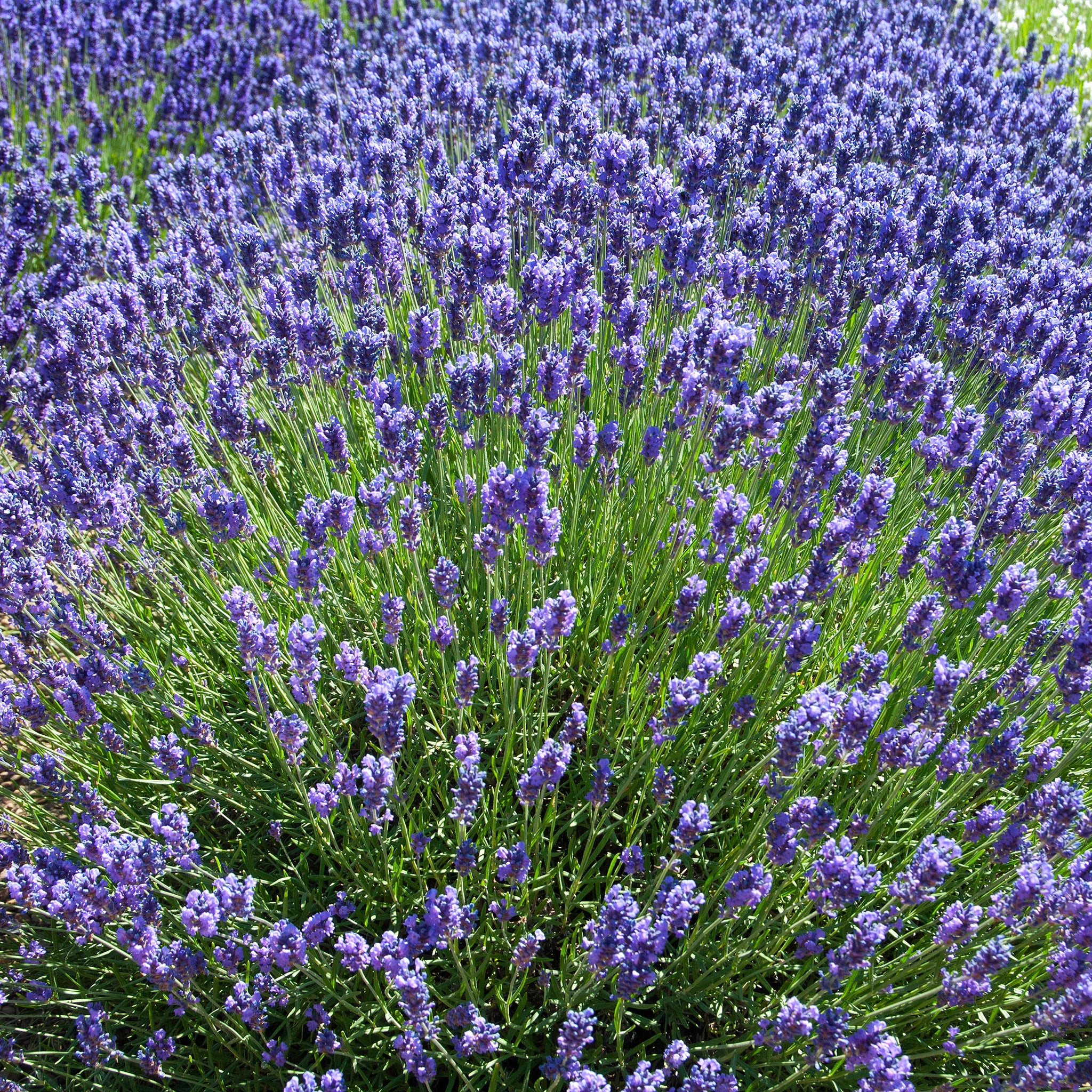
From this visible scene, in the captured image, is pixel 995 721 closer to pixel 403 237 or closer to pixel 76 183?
pixel 403 237

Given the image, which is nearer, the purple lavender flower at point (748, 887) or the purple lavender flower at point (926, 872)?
the purple lavender flower at point (926, 872)

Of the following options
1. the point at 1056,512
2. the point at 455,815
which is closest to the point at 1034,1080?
the point at 455,815

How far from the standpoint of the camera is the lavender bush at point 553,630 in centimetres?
206

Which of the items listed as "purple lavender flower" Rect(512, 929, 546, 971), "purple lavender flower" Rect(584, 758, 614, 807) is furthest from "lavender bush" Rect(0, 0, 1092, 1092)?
"purple lavender flower" Rect(584, 758, 614, 807)

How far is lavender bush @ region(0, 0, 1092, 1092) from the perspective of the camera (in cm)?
206

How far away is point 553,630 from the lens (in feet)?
7.01

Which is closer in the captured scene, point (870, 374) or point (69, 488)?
point (69, 488)

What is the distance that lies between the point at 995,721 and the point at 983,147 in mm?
4221

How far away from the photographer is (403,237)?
430 cm

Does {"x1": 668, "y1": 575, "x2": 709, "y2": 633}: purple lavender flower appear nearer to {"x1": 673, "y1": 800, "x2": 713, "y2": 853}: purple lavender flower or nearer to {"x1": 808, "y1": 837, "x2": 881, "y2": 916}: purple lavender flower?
{"x1": 673, "y1": 800, "x2": 713, "y2": 853}: purple lavender flower

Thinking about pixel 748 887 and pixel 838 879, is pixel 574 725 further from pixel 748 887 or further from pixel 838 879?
pixel 838 879

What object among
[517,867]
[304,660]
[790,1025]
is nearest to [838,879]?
[790,1025]

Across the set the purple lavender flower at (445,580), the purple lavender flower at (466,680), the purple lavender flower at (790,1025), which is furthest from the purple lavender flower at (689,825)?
the purple lavender flower at (445,580)

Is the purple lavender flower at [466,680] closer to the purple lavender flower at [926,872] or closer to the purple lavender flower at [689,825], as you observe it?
the purple lavender flower at [689,825]
